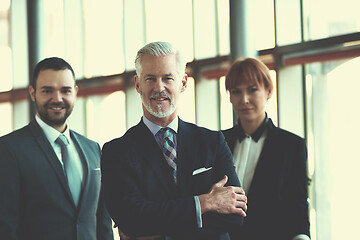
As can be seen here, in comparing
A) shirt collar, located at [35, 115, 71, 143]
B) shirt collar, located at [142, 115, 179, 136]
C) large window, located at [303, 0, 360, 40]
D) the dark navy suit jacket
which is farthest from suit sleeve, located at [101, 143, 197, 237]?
large window, located at [303, 0, 360, 40]

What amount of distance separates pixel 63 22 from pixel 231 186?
13.0ft

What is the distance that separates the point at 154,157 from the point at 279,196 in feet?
2.62

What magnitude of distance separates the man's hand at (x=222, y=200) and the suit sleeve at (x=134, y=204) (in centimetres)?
6

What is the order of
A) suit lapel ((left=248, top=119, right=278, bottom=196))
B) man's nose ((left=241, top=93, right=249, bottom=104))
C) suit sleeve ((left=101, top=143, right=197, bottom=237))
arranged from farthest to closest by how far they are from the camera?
man's nose ((left=241, top=93, right=249, bottom=104))
suit lapel ((left=248, top=119, right=278, bottom=196))
suit sleeve ((left=101, top=143, right=197, bottom=237))

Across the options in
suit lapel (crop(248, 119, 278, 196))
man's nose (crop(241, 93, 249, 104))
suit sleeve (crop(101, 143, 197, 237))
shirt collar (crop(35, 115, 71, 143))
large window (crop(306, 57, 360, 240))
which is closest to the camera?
suit sleeve (crop(101, 143, 197, 237))

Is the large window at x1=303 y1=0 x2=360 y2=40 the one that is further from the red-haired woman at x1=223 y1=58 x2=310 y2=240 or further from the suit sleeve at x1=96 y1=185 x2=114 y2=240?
the suit sleeve at x1=96 y1=185 x2=114 y2=240

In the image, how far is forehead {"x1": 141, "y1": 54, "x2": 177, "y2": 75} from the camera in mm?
1943

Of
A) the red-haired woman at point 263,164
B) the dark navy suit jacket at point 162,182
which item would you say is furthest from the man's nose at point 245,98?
the dark navy suit jacket at point 162,182

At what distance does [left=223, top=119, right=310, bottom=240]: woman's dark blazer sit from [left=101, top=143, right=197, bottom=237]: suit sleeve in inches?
26.8

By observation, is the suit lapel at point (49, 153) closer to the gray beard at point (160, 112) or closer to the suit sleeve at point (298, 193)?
the gray beard at point (160, 112)

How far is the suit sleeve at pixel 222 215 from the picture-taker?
6.20 feet

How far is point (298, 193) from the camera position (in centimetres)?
242

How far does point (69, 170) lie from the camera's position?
2664 mm

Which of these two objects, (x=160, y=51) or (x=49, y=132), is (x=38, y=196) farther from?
(x=160, y=51)
